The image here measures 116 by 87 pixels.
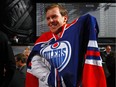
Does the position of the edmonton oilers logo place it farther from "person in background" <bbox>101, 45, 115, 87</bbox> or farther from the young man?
"person in background" <bbox>101, 45, 115, 87</bbox>

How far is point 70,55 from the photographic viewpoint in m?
1.44

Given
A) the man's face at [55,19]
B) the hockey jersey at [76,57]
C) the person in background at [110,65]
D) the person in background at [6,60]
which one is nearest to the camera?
the hockey jersey at [76,57]

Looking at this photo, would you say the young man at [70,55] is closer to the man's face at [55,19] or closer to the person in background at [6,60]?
the man's face at [55,19]

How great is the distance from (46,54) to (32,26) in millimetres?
3224

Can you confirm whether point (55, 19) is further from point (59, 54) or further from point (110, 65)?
point (110, 65)

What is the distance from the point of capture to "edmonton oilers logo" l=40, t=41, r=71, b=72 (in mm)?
1446

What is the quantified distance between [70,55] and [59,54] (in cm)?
5

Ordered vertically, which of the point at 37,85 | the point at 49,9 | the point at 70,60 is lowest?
the point at 37,85

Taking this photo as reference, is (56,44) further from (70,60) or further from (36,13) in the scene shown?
(36,13)

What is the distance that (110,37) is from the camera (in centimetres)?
470

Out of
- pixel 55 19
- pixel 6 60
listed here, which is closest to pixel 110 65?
pixel 6 60

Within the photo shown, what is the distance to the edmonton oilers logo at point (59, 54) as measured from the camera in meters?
1.45

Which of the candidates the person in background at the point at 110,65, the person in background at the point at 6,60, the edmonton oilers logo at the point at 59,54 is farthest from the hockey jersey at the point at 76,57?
the person in background at the point at 110,65

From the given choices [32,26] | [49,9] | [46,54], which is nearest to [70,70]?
[46,54]
